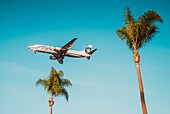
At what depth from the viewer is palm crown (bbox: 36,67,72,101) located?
29.8m

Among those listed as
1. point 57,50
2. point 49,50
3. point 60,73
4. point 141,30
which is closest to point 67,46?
point 57,50

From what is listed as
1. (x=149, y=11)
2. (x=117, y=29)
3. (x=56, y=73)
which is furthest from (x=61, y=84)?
(x=149, y=11)

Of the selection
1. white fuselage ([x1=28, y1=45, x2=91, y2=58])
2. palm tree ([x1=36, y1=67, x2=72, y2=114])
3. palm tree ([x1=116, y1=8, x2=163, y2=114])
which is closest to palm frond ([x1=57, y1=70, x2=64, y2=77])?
palm tree ([x1=36, y1=67, x2=72, y2=114])

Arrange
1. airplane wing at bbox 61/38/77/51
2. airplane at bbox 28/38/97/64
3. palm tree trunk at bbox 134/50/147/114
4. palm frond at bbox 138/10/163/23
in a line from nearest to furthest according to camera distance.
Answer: palm tree trunk at bbox 134/50/147/114 → palm frond at bbox 138/10/163/23 → airplane wing at bbox 61/38/77/51 → airplane at bbox 28/38/97/64

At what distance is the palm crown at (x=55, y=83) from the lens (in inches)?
1172

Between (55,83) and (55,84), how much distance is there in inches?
5.0

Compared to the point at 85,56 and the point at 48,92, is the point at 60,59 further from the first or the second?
the point at 48,92

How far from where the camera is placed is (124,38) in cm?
1741

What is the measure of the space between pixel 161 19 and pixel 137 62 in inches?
135

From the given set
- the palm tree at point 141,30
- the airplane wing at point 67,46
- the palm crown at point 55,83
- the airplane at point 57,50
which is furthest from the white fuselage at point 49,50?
the palm tree at point 141,30

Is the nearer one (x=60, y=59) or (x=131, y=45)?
(x=131, y=45)

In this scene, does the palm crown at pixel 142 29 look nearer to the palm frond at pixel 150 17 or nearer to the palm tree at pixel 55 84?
the palm frond at pixel 150 17

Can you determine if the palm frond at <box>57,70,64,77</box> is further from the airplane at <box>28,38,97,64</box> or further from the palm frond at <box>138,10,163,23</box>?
the airplane at <box>28,38,97,64</box>

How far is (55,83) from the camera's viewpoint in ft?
98.2
